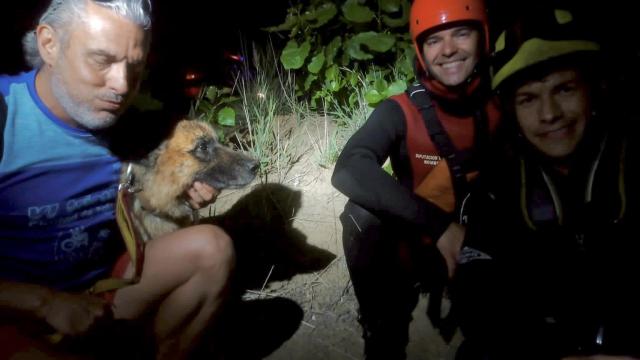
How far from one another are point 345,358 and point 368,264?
62 cm

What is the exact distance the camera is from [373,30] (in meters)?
4.54

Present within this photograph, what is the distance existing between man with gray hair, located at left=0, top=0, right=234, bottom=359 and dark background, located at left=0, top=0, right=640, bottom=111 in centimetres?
93

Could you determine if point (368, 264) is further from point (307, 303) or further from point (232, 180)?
point (232, 180)

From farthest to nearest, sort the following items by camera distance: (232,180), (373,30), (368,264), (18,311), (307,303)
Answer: (373,30)
(307,303)
(368,264)
(232,180)
(18,311)

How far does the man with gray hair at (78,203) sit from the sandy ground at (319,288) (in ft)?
3.08

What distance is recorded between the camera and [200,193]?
A: 222 cm

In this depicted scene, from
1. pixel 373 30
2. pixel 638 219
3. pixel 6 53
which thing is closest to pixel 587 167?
pixel 638 219

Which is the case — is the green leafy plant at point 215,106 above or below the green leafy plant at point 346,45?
below

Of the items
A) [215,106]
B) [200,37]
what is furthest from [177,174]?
[200,37]

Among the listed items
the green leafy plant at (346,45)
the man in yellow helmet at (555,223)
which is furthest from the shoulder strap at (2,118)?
the green leafy plant at (346,45)

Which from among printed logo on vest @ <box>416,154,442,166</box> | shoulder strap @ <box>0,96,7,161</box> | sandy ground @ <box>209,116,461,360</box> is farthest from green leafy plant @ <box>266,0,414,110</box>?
shoulder strap @ <box>0,96,7,161</box>

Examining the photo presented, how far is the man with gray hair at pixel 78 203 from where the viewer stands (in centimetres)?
171

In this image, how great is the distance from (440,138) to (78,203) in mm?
1911

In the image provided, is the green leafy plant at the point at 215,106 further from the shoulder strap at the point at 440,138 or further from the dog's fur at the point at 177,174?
the shoulder strap at the point at 440,138
